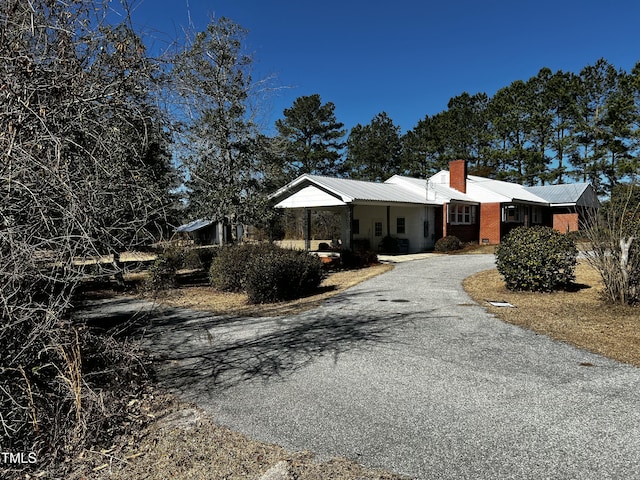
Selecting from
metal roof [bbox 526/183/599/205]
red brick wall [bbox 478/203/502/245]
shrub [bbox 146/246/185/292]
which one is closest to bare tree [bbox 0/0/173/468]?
shrub [bbox 146/246/185/292]

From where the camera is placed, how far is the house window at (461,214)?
25.4m

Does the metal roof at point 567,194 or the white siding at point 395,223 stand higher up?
the metal roof at point 567,194

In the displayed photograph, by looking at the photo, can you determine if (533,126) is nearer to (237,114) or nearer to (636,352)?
(237,114)

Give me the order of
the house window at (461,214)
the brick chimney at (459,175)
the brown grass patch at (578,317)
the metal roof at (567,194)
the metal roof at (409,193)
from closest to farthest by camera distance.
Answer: the brown grass patch at (578,317), the metal roof at (409,193), the house window at (461,214), the brick chimney at (459,175), the metal roof at (567,194)

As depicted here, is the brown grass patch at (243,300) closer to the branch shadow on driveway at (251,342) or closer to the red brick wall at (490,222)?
the branch shadow on driveway at (251,342)

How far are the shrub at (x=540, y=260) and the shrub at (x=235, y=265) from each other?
6.48 meters

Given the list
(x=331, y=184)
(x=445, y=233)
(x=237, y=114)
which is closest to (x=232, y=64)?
(x=237, y=114)

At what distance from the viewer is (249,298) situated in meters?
10.4

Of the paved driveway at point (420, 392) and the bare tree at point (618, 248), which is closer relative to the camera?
the paved driveway at point (420, 392)

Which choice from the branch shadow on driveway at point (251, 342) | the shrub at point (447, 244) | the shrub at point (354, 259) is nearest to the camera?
the branch shadow on driveway at point (251, 342)

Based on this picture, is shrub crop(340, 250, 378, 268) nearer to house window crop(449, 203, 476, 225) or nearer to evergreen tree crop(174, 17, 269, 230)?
evergreen tree crop(174, 17, 269, 230)

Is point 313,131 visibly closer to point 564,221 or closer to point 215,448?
point 564,221

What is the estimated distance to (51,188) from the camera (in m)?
3.37

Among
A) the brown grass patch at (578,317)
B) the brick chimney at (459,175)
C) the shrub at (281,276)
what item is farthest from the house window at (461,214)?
the shrub at (281,276)
